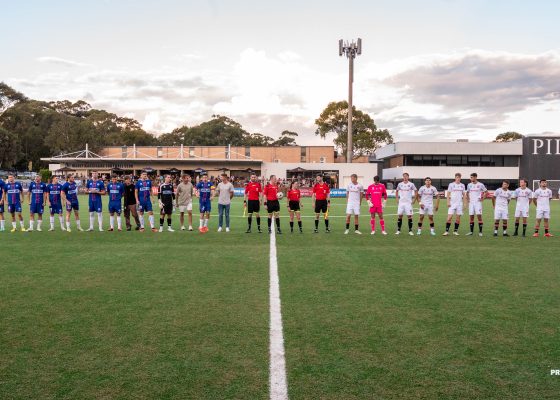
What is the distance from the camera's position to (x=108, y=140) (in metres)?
85.1

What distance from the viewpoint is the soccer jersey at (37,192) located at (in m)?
17.1

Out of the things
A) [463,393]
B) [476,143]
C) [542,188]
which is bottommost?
[463,393]

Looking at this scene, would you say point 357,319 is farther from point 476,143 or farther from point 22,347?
point 476,143

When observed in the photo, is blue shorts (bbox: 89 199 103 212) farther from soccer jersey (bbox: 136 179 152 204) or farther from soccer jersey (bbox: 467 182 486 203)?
soccer jersey (bbox: 467 182 486 203)

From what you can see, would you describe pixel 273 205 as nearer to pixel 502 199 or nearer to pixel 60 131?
pixel 502 199

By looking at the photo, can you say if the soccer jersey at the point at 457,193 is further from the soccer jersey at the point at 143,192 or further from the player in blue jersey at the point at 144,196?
the soccer jersey at the point at 143,192

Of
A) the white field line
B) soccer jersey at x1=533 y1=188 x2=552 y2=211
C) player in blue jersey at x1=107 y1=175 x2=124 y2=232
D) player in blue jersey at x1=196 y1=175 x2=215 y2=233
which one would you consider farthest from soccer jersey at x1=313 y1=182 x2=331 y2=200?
the white field line

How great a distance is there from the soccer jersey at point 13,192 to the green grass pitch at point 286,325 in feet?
20.5

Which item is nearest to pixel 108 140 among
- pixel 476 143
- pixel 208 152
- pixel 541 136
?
pixel 208 152

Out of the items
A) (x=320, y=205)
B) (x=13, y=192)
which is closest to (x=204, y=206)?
(x=320, y=205)

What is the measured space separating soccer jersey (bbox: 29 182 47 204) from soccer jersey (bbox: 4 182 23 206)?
426mm

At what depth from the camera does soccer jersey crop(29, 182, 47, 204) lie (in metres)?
17.1

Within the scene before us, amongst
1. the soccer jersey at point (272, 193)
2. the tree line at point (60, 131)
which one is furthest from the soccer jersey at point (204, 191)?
the tree line at point (60, 131)

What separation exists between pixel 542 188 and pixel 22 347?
16605 mm
